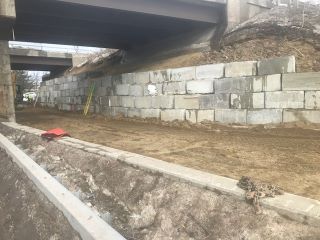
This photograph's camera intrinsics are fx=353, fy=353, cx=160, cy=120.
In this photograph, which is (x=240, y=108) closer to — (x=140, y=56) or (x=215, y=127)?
(x=215, y=127)

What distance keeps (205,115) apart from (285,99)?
9.82 feet

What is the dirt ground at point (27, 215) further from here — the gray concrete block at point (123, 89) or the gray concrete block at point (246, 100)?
the gray concrete block at point (123, 89)

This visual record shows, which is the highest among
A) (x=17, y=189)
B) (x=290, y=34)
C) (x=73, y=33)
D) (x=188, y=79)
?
(x=73, y=33)

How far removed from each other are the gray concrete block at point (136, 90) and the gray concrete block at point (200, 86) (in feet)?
9.81

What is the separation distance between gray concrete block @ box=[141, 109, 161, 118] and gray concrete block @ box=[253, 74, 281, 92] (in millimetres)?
4603

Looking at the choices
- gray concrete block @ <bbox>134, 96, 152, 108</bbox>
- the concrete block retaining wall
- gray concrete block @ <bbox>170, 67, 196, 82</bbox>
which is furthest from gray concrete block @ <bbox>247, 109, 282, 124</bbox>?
gray concrete block @ <bbox>134, 96, 152, 108</bbox>

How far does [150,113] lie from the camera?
48.0ft

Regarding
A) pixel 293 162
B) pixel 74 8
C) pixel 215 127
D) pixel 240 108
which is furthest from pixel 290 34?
pixel 74 8

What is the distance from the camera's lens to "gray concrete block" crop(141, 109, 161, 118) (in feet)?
46.7

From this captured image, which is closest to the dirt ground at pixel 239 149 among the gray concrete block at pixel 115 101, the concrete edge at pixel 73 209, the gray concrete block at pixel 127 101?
the concrete edge at pixel 73 209

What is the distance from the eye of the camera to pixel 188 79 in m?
12.7

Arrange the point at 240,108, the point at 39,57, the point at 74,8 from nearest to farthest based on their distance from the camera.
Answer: the point at 240,108, the point at 74,8, the point at 39,57

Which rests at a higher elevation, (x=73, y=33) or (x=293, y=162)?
(x=73, y=33)

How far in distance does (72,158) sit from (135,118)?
7890 millimetres
